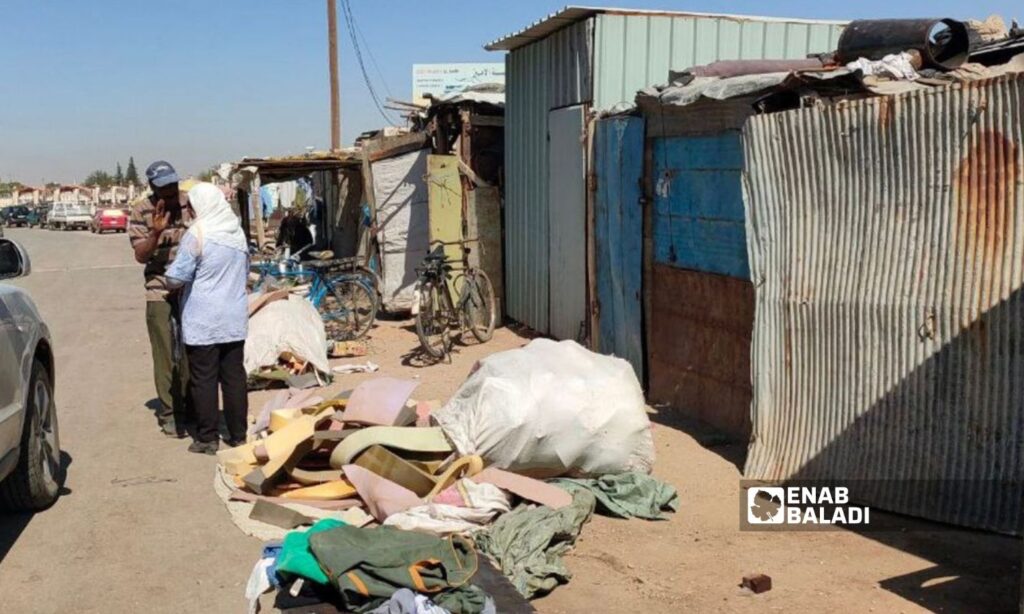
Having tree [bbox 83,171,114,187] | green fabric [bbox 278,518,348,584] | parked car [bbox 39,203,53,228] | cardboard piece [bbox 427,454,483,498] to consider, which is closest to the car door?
green fabric [bbox 278,518,348,584]

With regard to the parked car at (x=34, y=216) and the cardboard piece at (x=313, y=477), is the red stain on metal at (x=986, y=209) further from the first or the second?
the parked car at (x=34, y=216)

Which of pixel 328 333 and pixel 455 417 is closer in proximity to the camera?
pixel 455 417

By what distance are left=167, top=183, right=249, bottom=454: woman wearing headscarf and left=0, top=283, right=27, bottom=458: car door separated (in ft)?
4.35

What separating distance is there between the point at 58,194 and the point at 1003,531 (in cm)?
9289

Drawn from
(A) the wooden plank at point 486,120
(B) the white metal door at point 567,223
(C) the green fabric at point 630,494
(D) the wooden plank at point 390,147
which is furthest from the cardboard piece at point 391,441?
(D) the wooden plank at point 390,147

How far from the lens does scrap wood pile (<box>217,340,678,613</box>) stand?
4.21 meters

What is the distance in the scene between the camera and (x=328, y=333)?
11789 millimetres

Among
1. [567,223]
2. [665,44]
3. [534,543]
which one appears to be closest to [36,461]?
[534,543]

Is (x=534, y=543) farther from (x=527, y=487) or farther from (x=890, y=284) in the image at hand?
(x=890, y=284)

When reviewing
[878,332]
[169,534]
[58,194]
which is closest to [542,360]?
[878,332]

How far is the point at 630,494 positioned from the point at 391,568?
192cm

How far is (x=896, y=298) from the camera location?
4.95 m

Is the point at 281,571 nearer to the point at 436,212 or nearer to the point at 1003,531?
the point at 1003,531

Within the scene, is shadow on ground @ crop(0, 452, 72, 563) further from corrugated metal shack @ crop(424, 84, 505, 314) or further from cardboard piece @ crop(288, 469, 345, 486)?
corrugated metal shack @ crop(424, 84, 505, 314)
